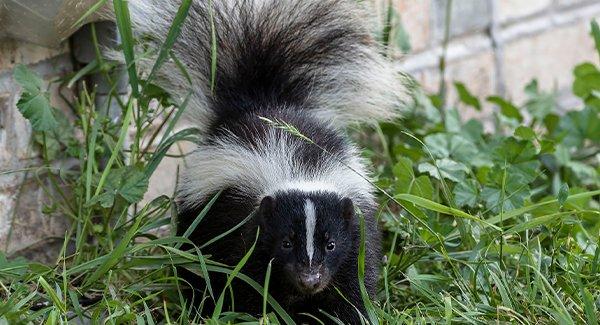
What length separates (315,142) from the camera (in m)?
4.07

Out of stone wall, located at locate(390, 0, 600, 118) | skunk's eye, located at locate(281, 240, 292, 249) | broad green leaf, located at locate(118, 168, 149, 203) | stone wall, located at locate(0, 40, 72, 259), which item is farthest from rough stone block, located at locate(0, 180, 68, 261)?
stone wall, located at locate(390, 0, 600, 118)

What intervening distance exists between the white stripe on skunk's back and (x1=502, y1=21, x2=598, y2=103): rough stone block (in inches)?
129

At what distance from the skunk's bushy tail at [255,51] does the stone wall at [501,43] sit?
1.83m

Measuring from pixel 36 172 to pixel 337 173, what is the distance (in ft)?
4.27

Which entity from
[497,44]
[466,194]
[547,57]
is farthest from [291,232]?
[547,57]

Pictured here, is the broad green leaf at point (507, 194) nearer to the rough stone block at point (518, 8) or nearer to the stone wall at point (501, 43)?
the stone wall at point (501, 43)

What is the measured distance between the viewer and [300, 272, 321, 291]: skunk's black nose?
354 cm

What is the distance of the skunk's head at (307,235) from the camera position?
3.59 m

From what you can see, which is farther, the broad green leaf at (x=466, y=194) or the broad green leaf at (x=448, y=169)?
the broad green leaf at (x=448, y=169)

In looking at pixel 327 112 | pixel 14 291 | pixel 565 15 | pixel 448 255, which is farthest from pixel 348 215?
pixel 565 15

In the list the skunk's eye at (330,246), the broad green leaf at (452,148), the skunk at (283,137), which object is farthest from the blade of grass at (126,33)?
the broad green leaf at (452,148)

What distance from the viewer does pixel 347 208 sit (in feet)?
12.5

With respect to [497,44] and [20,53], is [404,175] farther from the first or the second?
[497,44]

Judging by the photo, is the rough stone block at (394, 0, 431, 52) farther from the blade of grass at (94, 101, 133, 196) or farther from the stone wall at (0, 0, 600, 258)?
the blade of grass at (94, 101, 133, 196)
